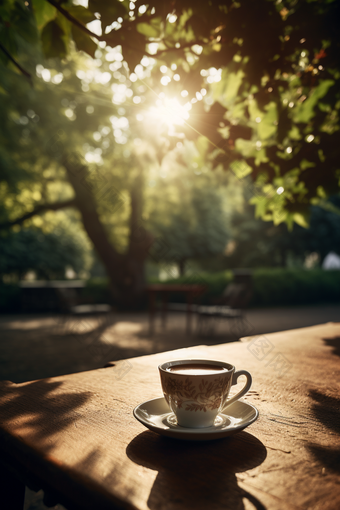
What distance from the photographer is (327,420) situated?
986 mm

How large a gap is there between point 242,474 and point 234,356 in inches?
45.5

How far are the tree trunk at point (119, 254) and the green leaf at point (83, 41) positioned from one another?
1382 cm

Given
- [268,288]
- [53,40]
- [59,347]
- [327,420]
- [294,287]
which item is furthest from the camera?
[294,287]

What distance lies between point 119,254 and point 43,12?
1482 cm

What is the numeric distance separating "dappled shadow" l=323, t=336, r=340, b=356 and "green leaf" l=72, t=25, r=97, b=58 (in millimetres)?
1873

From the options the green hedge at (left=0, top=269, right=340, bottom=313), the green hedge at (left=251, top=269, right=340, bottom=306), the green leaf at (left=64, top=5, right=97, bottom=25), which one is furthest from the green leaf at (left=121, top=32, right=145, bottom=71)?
the green hedge at (left=251, top=269, right=340, bottom=306)

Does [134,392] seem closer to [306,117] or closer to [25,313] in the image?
[306,117]

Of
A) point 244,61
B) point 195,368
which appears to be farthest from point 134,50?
point 195,368

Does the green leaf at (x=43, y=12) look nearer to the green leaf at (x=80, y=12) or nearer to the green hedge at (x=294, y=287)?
the green leaf at (x=80, y=12)

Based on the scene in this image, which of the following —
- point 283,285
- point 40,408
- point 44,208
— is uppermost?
point 44,208

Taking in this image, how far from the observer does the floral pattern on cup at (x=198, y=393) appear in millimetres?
864

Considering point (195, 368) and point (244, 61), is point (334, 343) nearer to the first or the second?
point (195, 368)

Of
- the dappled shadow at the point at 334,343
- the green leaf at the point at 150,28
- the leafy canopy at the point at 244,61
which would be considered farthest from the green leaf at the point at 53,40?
the dappled shadow at the point at 334,343

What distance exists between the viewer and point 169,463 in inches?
29.2
